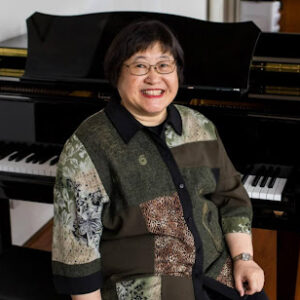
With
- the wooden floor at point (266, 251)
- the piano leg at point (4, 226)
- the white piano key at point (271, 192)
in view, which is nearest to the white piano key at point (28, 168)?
the piano leg at point (4, 226)

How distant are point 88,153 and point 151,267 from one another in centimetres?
35

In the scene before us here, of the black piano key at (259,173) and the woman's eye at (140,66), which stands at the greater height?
the woman's eye at (140,66)

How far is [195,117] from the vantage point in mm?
1958

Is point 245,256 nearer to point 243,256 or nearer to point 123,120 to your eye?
point 243,256

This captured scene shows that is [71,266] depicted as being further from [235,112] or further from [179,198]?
[235,112]

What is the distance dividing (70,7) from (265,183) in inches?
68.8

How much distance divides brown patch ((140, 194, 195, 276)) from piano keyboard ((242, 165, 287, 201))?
513 mm

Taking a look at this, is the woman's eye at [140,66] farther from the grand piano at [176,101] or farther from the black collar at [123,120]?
the grand piano at [176,101]

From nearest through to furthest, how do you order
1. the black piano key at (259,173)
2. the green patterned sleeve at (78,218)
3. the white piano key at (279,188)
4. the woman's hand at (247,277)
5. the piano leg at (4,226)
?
the green patterned sleeve at (78,218)
the woman's hand at (247,277)
the white piano key at (279,188)
the black piano key at (259,173)
the piano leg at (4,226)

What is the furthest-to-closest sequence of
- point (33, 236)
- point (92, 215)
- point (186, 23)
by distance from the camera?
point (33, 236) → point (186, 23) → point (92, 215)

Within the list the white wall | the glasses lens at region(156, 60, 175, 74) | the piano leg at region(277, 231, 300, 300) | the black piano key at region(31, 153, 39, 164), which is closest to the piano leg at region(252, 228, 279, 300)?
the piano leg at region(277, 231, 300, 300)

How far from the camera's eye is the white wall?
310cm

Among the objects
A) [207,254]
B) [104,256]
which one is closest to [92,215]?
[104,256]

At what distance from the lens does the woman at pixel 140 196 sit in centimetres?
176
